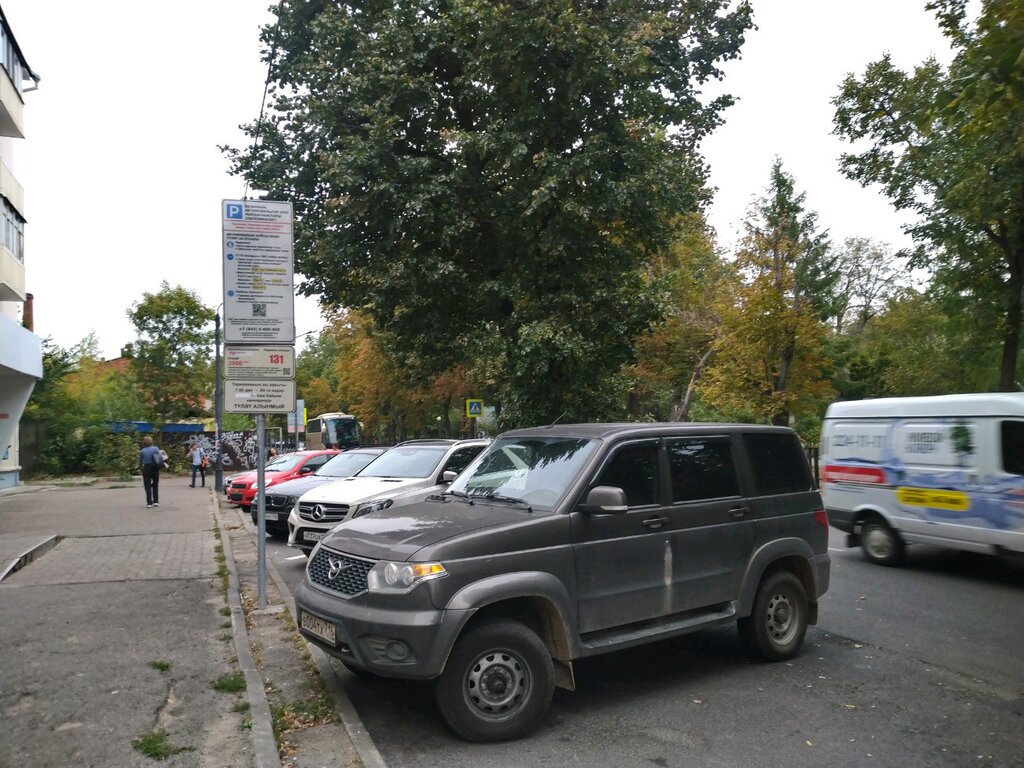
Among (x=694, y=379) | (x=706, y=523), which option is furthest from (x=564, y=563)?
(x=694, y=379)

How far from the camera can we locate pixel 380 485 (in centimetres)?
1116

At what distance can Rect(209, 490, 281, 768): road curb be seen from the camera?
4633 millimetres

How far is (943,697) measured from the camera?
582cm

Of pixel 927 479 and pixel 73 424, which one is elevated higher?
pixel 73 424

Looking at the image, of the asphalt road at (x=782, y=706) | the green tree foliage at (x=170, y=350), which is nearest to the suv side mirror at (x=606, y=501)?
the asphalt road at (x=782, y=706)

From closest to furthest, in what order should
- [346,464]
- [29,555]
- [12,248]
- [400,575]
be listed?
1. [400,575]
2. [29,555]
3. [346,464]
4. [12,248]

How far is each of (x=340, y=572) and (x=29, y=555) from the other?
8.45 metres

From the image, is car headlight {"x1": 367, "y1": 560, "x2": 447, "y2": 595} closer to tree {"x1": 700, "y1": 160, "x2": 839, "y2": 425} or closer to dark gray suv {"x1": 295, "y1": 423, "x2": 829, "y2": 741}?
dark gray suv {"x1": 295, "y1": 423, "x2": 829, "y2": 741}

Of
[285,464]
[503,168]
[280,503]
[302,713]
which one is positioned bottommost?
→ [302,713]

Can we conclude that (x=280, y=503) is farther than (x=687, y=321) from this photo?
No

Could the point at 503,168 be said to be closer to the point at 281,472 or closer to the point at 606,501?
the point at 281,472

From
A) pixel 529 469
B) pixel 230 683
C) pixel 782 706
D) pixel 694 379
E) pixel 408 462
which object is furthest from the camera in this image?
pixel 694 379

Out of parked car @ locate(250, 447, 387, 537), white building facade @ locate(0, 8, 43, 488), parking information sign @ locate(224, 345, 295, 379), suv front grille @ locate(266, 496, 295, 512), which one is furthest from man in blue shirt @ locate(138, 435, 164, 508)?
parking information sign @ locate(224, 345, 295, 379)

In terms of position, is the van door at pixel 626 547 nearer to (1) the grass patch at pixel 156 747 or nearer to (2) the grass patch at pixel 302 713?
(2) the grass patch at pixel 302 713
